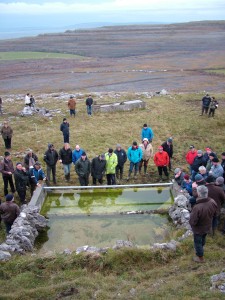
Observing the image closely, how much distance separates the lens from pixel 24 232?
388 inches

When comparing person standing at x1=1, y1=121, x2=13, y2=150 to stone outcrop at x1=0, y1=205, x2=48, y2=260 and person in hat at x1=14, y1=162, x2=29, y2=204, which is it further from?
stone outcrop at x1=0, y1=205, x2=48, y2=260

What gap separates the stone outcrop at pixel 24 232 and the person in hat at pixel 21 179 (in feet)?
5.13

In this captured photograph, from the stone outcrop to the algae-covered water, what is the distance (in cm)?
38

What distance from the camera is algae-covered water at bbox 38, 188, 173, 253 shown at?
34.3ft

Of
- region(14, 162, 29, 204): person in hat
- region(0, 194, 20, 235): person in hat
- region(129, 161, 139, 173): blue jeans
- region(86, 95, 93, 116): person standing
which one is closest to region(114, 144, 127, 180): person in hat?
region(129, 161, 139, 173): blue jeans

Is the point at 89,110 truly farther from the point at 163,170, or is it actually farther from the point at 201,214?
the point at 201,214

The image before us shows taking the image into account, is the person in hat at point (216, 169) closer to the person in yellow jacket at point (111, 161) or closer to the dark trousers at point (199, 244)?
the dark trousers at point (199, 244)

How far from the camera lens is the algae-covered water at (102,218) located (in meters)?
10.5

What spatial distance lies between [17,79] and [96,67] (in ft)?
49.3

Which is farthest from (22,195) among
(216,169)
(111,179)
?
(216,169)

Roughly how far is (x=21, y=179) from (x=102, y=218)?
327 cm

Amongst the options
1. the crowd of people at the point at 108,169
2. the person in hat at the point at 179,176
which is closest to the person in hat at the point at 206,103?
the crowd of people at the point at 108,169

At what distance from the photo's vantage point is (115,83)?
42500 mm

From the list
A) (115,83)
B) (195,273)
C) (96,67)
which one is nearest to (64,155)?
(195,273)
